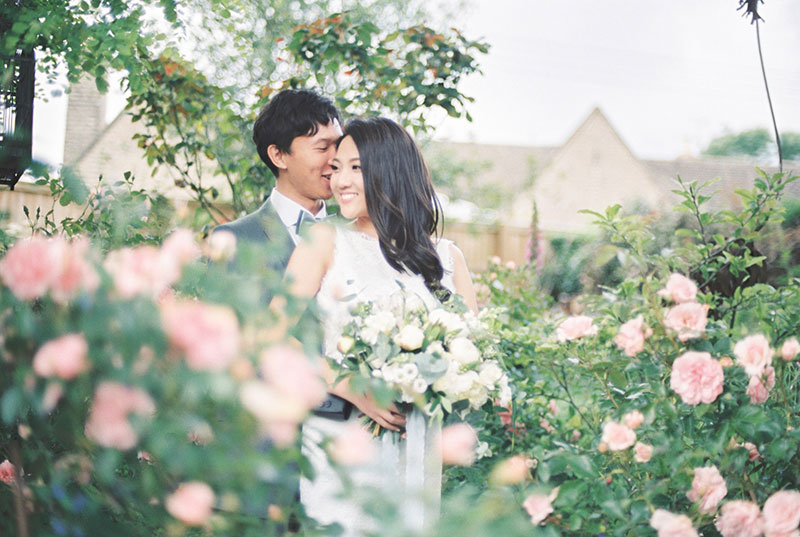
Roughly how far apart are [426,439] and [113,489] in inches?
40.7

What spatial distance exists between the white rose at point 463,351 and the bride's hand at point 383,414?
216mm

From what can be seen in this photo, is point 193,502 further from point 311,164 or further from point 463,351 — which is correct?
point 311,164

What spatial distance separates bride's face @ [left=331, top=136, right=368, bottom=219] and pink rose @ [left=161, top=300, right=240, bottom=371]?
1.42 m

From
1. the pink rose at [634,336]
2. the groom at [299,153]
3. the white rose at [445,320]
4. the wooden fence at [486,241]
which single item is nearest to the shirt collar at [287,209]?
the groom at [299,153]

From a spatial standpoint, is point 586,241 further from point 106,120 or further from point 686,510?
point 686,510

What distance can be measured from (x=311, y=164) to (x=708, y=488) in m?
1.77

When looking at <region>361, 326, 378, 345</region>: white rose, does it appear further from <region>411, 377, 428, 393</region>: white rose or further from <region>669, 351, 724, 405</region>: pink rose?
<region>669, 351, 724, 405</region>: pink rose

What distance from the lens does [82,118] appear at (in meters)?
3.18

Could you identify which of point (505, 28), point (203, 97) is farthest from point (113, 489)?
point (505, 28)

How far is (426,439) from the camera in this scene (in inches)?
70.3

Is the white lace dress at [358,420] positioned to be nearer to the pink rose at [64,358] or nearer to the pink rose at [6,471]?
the pink rose at [6,471]

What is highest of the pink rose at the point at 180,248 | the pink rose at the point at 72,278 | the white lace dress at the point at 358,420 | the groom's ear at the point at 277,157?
the groom's ear at the point at 277,157

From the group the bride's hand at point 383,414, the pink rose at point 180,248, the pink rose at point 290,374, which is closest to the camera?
the pink rose at point 290,374

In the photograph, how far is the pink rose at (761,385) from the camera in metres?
1.56
